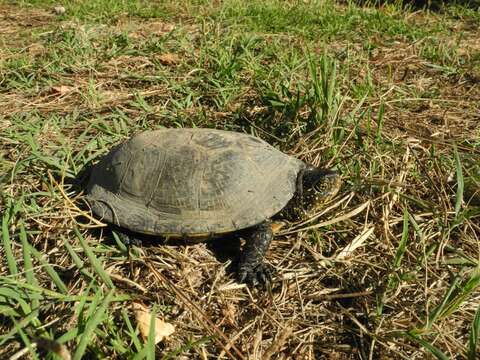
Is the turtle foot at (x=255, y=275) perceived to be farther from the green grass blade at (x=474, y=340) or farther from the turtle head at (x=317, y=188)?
the green grass blade at (x=474, y=340)

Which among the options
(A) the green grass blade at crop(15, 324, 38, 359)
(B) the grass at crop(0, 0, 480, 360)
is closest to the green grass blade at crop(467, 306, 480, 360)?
(B) the grass at crop(0, 0, 480, 360)

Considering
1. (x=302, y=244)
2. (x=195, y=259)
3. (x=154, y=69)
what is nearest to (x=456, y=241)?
(x=302, y=244)

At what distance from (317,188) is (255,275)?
0.58 m

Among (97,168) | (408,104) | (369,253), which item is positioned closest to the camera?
(369,253)

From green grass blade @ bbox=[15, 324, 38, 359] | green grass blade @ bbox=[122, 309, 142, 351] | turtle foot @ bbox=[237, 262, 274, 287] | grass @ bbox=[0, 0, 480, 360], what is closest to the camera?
green grass blade @ bbox=[15, 324, 38, 359]

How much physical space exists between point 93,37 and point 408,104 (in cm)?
327

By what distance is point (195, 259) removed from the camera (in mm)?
2031

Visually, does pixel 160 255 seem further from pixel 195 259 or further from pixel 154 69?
pixel 154 69

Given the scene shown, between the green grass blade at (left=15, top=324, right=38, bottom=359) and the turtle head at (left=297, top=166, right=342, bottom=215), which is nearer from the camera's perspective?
the green grass blade at (left=15, top=324, right=38, bottom=359)

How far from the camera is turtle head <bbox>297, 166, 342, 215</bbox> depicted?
2.08 meters

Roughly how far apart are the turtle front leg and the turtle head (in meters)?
0.30

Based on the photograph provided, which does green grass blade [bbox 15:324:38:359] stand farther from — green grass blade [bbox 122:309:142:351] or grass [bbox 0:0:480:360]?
green grass blade [bbox 122:309:142:351]

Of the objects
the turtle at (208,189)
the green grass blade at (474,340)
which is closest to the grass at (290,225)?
the green grass blade at (474,340)

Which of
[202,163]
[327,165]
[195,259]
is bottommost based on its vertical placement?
[195,259]
